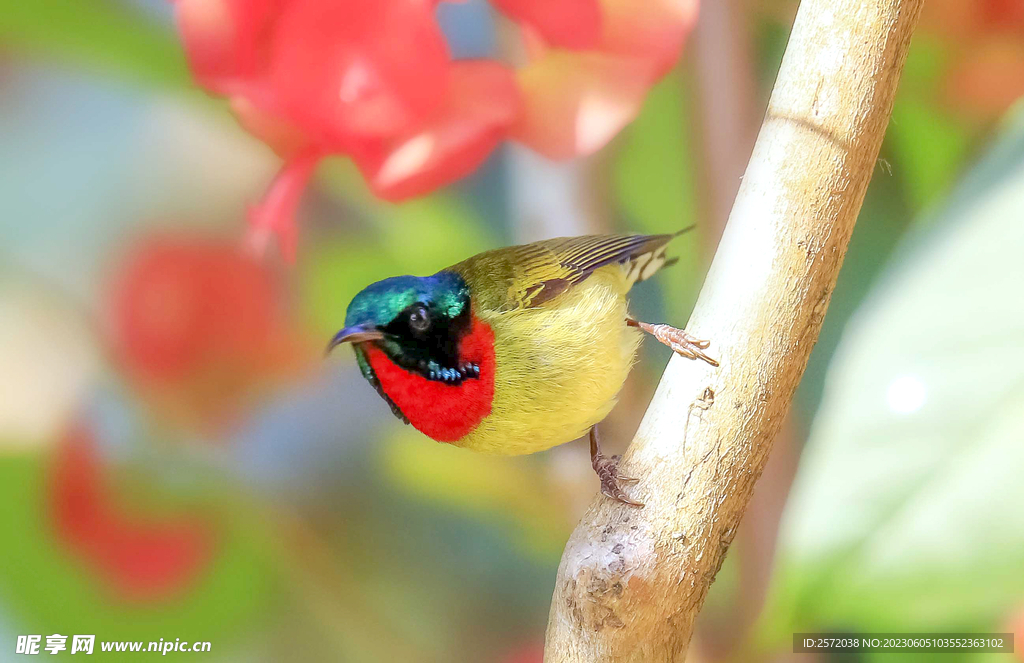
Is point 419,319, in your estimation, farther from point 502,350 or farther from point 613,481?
point 613,481

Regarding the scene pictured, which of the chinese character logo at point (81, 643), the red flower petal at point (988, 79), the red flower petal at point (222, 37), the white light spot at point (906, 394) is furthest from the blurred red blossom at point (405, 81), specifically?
the chinese character logo at point (81, 643)

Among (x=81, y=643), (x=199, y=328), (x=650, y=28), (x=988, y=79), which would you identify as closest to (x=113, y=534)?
(x=81, y=643)

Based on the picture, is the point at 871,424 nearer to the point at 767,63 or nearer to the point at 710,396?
the point at 710,396

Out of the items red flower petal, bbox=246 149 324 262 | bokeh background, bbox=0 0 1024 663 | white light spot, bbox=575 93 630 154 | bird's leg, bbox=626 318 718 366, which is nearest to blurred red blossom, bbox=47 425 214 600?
bokeh background, bbox=0 0 1024 663

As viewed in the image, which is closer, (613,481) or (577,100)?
(613,481)

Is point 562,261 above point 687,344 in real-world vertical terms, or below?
above

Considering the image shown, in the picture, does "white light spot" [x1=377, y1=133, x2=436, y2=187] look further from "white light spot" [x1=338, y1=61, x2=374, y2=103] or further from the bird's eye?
the bird's eye

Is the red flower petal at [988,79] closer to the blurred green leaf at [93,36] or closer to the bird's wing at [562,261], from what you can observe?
the bird's wing at [562,261]

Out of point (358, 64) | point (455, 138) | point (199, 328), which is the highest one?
point (358, 64)
